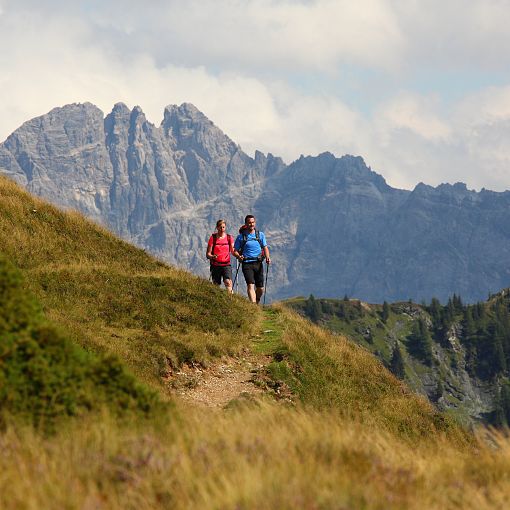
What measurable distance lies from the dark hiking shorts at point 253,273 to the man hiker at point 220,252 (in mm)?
673

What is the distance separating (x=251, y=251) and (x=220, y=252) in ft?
3.98

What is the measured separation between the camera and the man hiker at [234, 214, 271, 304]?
2573 cm

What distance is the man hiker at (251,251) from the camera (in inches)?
1013

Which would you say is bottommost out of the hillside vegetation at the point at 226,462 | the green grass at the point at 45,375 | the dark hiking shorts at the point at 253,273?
the hillside vegetation at the point at 226,462

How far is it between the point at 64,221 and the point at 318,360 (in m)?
11.0

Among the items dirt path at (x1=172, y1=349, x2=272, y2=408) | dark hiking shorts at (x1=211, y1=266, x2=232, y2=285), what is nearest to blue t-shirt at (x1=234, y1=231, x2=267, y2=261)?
dark hiking shorts at (x1=211, y1=266, x2=232, y2=285)

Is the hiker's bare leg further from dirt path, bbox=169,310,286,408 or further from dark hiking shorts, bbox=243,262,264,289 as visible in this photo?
dirt path, bbox=169,310,286,408

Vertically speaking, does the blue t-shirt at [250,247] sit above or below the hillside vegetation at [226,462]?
above

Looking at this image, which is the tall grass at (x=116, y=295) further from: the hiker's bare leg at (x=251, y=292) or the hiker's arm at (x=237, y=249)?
the hiker's arm at (x=237, y=249)

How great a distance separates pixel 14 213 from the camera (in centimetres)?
2308

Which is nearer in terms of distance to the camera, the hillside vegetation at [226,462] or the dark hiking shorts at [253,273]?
the hillside vegetation at [226,462]

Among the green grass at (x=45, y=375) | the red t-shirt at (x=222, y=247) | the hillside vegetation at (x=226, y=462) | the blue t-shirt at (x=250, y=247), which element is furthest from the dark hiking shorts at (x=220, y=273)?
the green grass at (x=45, y=375)

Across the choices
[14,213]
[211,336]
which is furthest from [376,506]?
[14,213]

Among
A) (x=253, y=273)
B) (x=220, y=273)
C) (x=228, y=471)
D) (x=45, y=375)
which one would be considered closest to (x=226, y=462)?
(x=228, y=471)
